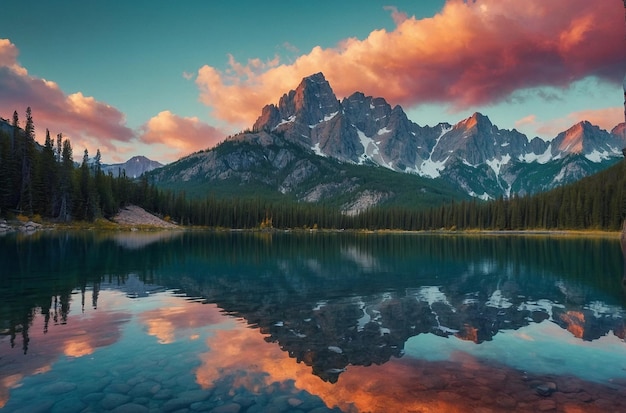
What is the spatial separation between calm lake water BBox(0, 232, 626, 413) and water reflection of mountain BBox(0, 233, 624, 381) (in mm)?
172

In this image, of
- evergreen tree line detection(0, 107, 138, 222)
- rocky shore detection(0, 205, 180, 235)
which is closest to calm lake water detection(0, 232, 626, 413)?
rocky shore detection(0, 205, 180, 235)

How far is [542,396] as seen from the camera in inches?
507

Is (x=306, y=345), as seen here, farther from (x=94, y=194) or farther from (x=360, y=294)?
(x=94, y=194)

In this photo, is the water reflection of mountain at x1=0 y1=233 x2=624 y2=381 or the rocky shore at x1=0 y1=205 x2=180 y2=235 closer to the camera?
the water reflection of mountain at x1=0 y1=233 x2=624 y2=381

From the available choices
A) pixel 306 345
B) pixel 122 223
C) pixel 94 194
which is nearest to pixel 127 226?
pixel 122 223

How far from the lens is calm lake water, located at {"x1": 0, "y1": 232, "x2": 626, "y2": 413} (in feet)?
40.8

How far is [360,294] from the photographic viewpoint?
105ft

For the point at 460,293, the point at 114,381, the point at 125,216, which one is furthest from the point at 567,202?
the point at 114,381

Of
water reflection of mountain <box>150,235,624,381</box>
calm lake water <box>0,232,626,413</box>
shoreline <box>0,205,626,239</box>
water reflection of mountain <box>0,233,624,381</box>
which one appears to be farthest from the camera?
shoreline <box>0,205,626,239</box>

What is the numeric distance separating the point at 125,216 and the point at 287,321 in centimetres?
16105

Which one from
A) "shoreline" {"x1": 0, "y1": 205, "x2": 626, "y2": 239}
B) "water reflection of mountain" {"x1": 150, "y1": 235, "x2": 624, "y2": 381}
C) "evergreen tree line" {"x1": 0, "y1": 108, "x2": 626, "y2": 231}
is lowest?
"water reflection of mountain" {"x1": 150, "y1": 235, "x2": 624, "y2": 381}

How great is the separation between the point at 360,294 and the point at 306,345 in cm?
1440

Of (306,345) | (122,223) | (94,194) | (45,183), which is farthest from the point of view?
(122,223)

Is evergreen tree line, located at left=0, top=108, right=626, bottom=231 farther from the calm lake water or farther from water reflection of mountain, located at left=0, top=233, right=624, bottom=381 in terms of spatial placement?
the calm lake water
